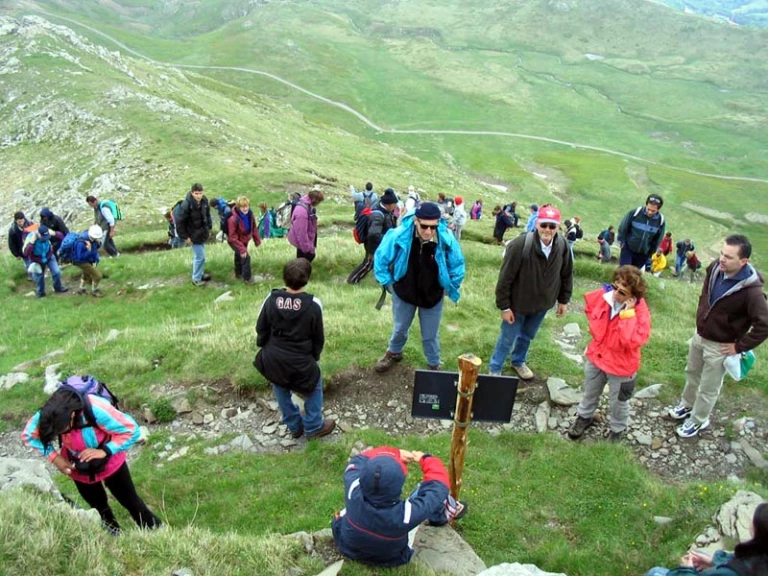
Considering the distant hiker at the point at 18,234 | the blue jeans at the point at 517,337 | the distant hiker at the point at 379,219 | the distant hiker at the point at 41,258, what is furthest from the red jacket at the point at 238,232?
the blue jeans at the point at 517,337

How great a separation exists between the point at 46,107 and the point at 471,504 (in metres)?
47.6

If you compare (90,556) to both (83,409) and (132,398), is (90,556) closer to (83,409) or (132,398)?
(83,409)

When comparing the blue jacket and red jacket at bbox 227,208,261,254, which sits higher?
the blue jacket

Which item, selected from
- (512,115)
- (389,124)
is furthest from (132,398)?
(512,115)

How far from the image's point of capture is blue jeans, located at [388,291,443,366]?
9.30 meters

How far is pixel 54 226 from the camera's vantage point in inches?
663

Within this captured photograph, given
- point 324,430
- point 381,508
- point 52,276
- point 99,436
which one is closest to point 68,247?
point 52,276

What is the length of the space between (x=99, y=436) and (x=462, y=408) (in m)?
4.19

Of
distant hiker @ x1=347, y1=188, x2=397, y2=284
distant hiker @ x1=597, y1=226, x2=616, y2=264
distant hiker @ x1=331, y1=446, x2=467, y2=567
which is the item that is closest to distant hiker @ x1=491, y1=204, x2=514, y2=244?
distant hiker @ x1=597, y1=226, x2=616, y2=264

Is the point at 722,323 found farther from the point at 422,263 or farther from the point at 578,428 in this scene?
the point at 422,263

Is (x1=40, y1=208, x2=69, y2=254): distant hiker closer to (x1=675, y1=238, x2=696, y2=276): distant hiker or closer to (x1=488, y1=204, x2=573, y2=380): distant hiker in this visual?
(x1=488, y1=204, x2=573, y2=380): distant hiker

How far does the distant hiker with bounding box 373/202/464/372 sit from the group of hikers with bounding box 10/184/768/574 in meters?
0.02

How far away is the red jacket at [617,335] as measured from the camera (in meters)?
7.70

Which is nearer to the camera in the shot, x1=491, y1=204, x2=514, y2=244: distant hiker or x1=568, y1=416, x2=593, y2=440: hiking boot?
x1=568, y1=416, x2=593, y2=440: hiking boot
